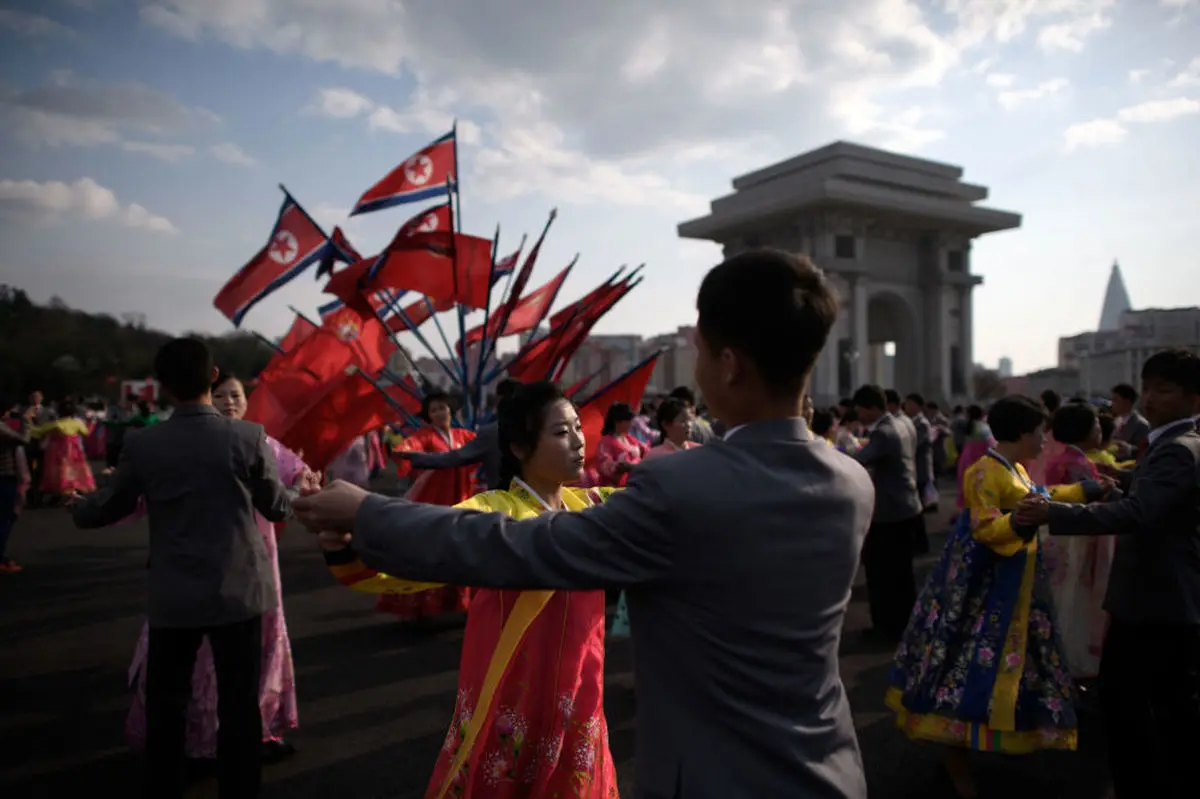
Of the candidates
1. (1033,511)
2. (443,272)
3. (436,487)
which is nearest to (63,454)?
(436,487)

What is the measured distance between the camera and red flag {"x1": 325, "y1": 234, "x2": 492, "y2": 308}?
5.75m

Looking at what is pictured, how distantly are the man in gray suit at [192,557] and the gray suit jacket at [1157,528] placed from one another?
2945 mm

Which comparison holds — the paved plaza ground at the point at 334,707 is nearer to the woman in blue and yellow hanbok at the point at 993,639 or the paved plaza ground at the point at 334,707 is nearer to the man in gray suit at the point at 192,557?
the woman in blue and yellow hanbok at the point at 993,639

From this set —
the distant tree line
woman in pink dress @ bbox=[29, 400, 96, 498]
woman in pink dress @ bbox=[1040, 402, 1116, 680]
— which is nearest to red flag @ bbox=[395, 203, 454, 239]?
woman in pink dress @ bbox=[1040, 402, 1116, 680]

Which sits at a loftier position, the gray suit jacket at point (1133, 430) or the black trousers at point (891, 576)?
the gray suit jacket at point (1133, 430)

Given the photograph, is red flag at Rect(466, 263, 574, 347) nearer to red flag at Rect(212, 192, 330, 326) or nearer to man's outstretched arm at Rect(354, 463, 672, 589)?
red flag at Rect(212, 192, 330, 326)

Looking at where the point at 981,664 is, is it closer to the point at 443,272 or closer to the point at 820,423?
the point at 443,272

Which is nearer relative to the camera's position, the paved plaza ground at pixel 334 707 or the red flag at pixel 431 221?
the paved plaza ground at pixel 334 707

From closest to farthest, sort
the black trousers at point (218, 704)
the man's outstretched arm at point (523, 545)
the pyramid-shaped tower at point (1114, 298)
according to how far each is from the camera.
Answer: the man's outstretched arm at point (523, 545)
the black trousers at point (218, 704)
the pyramid-shaped tower at point (1114, 298)

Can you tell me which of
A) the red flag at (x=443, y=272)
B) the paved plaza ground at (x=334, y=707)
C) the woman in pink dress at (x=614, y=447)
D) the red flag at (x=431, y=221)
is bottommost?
the paved plaza ground at (x=334, y=707)

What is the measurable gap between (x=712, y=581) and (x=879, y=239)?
3353 cm

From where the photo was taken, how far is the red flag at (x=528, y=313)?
21.7 feet

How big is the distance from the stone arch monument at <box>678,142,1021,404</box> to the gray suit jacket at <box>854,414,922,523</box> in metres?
22.7

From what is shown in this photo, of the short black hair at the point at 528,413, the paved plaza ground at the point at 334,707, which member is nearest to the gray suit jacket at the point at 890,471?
the paved plaza ground at the point at 334,707
